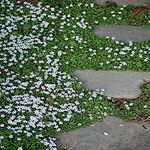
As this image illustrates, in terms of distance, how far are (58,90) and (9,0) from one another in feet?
8.74

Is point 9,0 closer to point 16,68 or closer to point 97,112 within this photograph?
point 16,68

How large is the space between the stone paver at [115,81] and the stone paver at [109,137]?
0.57 m

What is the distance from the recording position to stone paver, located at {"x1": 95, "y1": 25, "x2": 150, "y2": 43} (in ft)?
23.0

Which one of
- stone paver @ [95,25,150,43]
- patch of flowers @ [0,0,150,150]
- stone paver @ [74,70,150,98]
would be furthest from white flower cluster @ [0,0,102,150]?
stone paver @ [95,25,150,43]

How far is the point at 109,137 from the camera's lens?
5.07 meters

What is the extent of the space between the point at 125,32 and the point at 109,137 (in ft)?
8.03

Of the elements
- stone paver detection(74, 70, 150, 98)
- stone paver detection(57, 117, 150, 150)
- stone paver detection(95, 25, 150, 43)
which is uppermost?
stone paver detection(95, 25, 150, 43)

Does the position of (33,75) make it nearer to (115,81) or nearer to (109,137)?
(115,81)

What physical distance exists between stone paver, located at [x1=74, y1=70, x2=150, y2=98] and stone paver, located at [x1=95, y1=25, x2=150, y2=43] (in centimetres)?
94

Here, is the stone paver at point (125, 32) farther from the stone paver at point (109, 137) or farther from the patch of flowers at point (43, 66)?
the stone paver at point (109, 137)

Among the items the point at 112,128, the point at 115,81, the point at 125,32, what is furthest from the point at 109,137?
the point at 125,32

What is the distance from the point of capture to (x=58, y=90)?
19.1 ft

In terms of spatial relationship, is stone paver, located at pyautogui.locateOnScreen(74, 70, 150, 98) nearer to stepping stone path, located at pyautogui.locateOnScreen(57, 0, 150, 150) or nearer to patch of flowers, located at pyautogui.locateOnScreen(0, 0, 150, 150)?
stepping stone path, located at pyautogui.locateOnScreen(57, 0, 150, 150)

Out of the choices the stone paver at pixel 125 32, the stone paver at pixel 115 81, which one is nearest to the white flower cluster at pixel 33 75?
the stone paver at pixel 115 81
